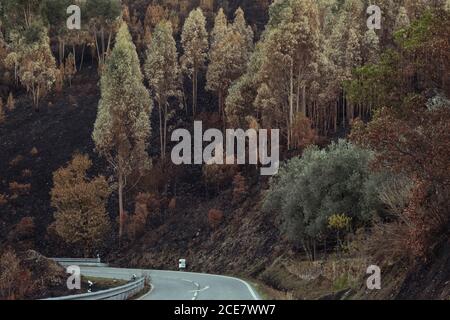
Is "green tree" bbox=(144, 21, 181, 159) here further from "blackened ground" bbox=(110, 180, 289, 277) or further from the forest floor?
"blackened ground" bbox=(110, 180, 289, 277)

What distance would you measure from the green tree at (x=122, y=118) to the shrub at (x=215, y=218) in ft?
25.8

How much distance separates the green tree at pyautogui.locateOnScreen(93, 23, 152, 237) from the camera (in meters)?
49.7

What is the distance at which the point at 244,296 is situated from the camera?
71.5ft

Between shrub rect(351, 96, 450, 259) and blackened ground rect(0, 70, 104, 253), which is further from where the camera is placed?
blackened ground rect(0, 70, 104, 253)

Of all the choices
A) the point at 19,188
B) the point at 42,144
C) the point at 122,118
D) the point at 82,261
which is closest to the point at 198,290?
the point at 82,261

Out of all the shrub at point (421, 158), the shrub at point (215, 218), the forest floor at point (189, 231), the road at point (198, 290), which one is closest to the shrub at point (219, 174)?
the forest floor at point (189, 231)

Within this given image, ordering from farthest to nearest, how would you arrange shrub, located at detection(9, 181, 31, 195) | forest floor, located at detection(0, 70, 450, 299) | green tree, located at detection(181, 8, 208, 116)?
green tree, located at detection(181, 8, 208, 116)
shrub, located at detection(9, 181, 31, 195)
forest floor, located at detection(0, 70, 450, 299)

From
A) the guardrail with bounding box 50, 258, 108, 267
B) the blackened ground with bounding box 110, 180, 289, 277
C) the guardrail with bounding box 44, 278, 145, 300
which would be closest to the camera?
the guardrail with bounding box 44, 278, 145, 300

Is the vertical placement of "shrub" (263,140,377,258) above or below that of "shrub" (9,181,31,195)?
above

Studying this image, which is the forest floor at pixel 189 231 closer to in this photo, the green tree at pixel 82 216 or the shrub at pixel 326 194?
the shrub at pixel 326 194

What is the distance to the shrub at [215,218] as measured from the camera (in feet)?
151

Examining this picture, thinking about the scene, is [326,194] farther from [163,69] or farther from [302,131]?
[163,69]

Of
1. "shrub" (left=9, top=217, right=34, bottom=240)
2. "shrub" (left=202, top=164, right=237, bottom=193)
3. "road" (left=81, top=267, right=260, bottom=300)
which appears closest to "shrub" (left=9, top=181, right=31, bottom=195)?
"shrub" (left=9, top=217, right=34, bottom=240)

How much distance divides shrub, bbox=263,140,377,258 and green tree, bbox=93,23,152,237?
20841 millimetres
